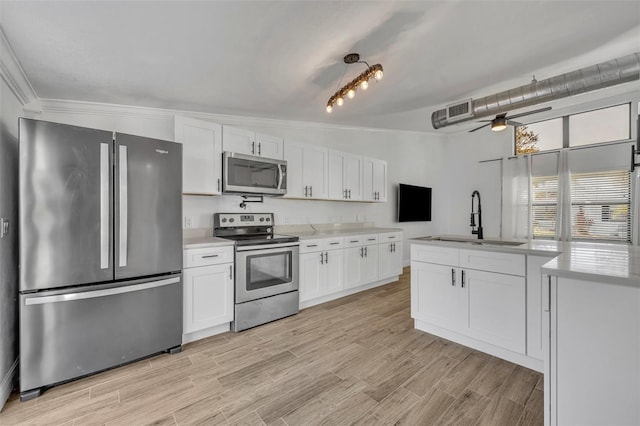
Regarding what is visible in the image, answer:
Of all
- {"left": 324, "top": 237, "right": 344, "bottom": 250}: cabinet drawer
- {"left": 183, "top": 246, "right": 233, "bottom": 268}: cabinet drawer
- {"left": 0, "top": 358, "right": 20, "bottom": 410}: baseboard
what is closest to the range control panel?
{"left": 183, "top": 246, "right": 233, "bottom": 268}: cabinet drawer

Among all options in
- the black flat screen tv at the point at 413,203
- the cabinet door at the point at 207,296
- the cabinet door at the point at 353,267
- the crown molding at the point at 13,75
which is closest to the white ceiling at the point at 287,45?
the crown molding at the point at 13,75

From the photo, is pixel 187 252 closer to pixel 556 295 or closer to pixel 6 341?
pixel 6 341

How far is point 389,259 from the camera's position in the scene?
4.71 m

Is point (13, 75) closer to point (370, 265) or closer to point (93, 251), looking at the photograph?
point (93, 251)

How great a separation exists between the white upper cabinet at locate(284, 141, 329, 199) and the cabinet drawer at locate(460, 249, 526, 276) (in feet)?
7.17

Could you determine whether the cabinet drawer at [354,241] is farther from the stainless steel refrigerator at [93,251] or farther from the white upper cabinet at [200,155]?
the stainless steel refrigerator at [93,251]

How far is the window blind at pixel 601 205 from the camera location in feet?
13.9

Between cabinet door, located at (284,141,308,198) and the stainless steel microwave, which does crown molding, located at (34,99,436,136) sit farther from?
the stainless steel microwave

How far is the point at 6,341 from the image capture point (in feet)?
6.26

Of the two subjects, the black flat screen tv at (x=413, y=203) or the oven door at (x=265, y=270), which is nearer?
the oven door at (x=265, y=270)

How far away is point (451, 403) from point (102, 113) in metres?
4.22

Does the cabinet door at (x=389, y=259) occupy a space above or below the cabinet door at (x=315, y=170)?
below

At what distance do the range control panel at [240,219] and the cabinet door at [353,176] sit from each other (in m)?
1.40

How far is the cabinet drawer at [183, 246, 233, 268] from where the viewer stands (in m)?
2.65
